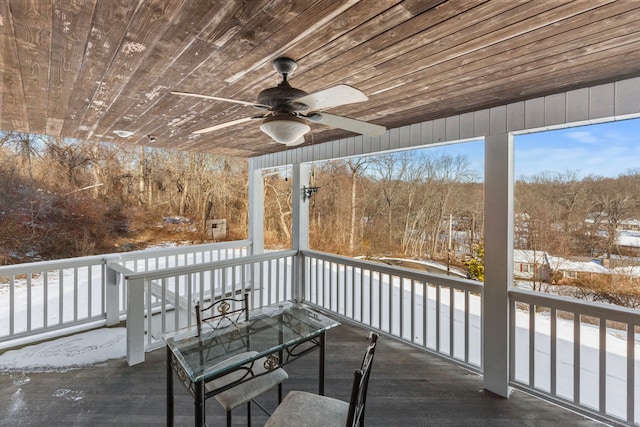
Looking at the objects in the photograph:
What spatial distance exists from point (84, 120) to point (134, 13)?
2337 mm

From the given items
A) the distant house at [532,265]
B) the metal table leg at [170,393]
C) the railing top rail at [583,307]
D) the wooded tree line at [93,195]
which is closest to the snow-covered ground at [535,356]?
the railing top rail at [583,307]

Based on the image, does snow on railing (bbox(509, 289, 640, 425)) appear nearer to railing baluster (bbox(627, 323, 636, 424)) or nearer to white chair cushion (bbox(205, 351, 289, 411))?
railing baluster (bbox(627, 323, 636, 424))

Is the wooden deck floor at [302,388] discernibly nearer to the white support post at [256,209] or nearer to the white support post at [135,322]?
the white support post at [135,322]

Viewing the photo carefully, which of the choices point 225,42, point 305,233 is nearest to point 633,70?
point 225,42

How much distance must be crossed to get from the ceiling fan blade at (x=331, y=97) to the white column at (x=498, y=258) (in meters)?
1.63

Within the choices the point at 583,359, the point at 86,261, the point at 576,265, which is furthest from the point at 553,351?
the point at 86,261

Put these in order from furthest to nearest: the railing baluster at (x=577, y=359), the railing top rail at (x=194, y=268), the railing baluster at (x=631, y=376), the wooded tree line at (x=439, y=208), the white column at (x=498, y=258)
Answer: the wooded tree line at (x=439, y=208) < the railing top rail at (x=194, y=268) < the white column at (x=498, y=258) < the railing baluster at (x=577, y=359) < the railing baluster at (x=631, y=376)

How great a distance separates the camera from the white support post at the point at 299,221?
4391 millimetres

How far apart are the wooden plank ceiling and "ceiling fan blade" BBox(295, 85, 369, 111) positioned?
0.99 ft

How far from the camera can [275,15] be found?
4.22 feet

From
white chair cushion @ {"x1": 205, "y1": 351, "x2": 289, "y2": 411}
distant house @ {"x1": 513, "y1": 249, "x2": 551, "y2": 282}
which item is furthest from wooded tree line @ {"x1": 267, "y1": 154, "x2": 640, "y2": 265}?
white chair cushion @ {"x1": 205, "y1": 351, "x2": 289, "y2": 411}

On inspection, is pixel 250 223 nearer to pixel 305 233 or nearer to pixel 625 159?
pixel 305 233

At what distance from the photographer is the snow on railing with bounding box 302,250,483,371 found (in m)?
2.91

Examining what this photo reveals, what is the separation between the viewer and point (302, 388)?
98.6 inches
